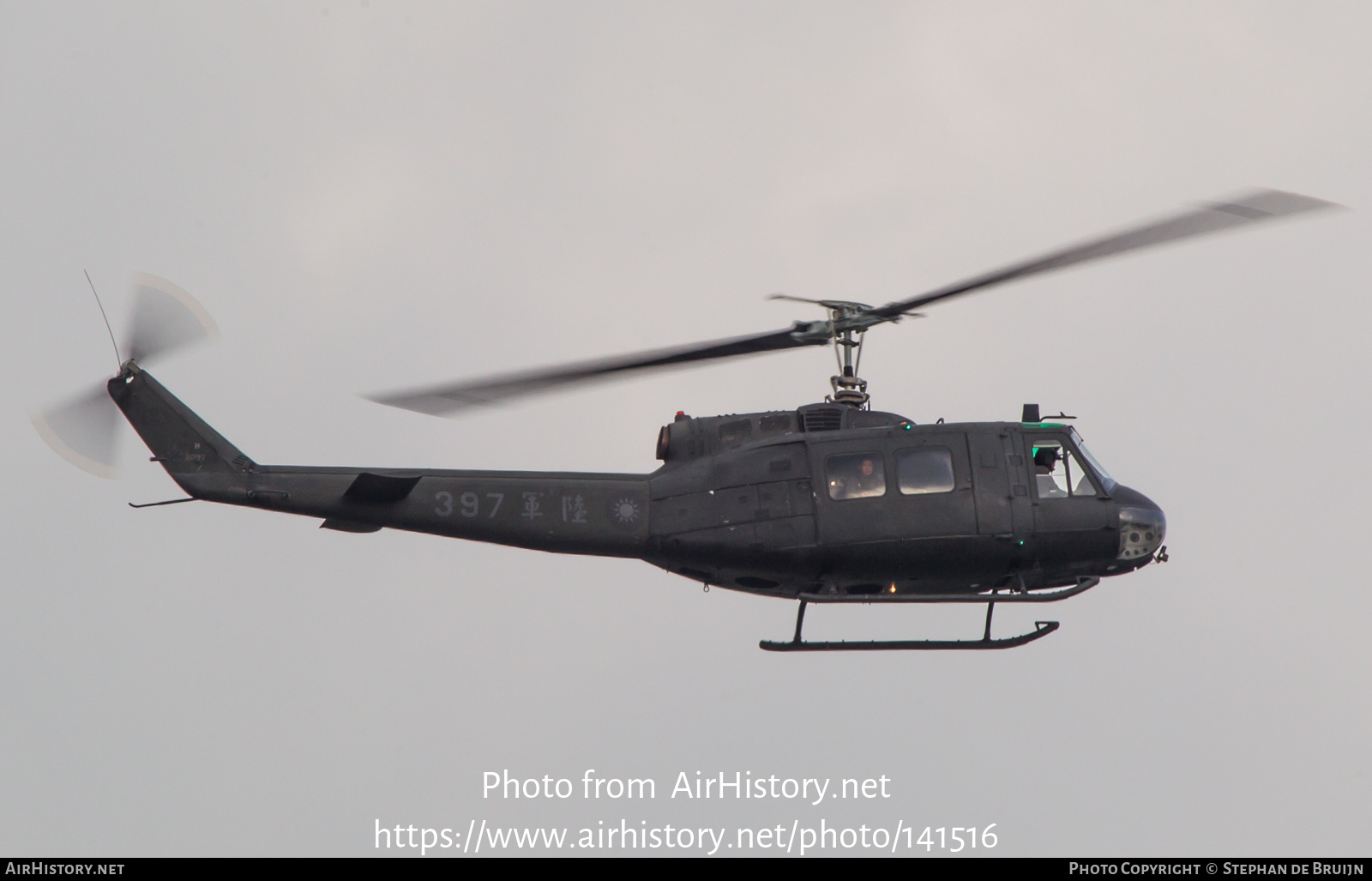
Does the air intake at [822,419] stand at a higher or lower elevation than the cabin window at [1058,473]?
higher

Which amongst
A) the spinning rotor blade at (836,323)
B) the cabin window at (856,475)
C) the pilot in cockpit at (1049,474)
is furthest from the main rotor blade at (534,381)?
the pilot in cockpit at (1049,474)

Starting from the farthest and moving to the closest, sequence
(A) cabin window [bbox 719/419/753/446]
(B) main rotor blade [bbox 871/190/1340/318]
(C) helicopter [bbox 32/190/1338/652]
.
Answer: (A) cabin window [bbox 719/419/753/446], (C) helicopter [bbox 32/190/1338/652], (B) main rotor blade [bbox 871/190/1340/318]

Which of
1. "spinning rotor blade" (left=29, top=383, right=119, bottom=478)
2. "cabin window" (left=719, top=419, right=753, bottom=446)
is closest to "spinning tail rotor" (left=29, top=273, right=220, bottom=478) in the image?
"spinning rotor blade" (left=29, top=383, right=119, bottom=478)

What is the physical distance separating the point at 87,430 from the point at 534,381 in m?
7.22

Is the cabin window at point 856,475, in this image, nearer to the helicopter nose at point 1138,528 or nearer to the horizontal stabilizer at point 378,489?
the helicopter nose at point 1138,528

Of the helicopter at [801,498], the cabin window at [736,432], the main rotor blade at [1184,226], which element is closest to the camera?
the main rotor blade at [1184,226]

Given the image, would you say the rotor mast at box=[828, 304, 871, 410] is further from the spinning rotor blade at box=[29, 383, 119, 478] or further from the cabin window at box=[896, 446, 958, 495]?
the spinning rotor blade at box=[29, 383, 119, 478]

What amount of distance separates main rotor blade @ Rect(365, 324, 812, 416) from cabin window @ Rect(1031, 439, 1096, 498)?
15.5 ft

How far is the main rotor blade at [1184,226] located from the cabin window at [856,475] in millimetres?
3342

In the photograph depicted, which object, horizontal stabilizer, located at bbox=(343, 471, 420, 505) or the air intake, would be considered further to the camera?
the air intake

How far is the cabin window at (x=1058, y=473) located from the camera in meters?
20.0

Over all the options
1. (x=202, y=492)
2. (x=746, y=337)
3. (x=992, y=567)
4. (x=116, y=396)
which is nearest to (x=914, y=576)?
(x=992, y=567)

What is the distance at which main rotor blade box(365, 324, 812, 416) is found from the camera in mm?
18641

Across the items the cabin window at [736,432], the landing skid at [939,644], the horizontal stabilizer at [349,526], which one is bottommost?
the landing skid at [939,644]
